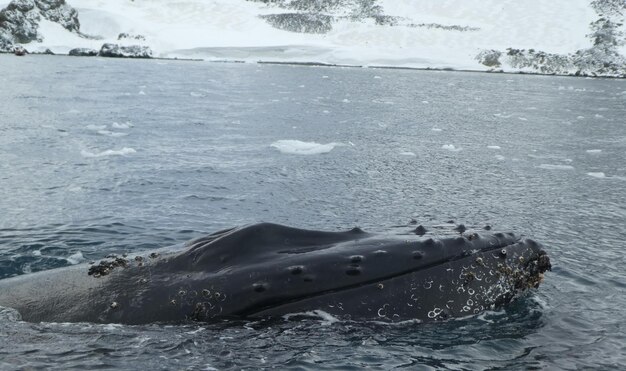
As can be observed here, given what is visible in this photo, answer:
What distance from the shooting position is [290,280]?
6184mm

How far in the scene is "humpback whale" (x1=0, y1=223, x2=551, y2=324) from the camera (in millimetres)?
6219

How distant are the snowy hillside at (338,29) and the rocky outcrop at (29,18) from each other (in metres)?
1.91

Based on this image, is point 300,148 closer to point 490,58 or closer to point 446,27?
point 490,58

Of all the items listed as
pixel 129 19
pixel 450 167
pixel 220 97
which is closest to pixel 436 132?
pixel 450 167

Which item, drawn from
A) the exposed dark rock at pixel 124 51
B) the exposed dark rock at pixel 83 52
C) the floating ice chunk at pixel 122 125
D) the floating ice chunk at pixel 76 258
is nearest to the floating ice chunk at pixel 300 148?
the floating ice chunk at pixel 122 125

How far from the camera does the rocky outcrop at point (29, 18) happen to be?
10662 cm

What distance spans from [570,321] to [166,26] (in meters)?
134

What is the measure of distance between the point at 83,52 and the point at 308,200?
99.9 metres

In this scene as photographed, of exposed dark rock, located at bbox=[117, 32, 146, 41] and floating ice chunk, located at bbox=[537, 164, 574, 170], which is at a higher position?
exposed dark rock, located at bbox=[117, 32, 146, 41]

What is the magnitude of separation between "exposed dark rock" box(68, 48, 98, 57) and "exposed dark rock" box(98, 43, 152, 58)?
105cm

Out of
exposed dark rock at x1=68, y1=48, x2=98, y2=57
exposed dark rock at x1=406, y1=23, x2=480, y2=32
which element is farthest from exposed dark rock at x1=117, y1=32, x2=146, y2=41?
exposed dark rock at x1=406, y1=23, x2=480, y2=32

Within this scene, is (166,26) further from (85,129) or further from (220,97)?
(85,129)

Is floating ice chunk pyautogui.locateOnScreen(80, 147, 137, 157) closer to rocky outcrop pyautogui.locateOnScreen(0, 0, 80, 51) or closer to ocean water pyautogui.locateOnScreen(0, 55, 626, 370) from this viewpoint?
ocean water pyautogui.locateOnScreen(0, 55, 626, 370)

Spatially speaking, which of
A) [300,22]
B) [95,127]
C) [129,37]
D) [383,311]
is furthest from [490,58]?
[383,311]
